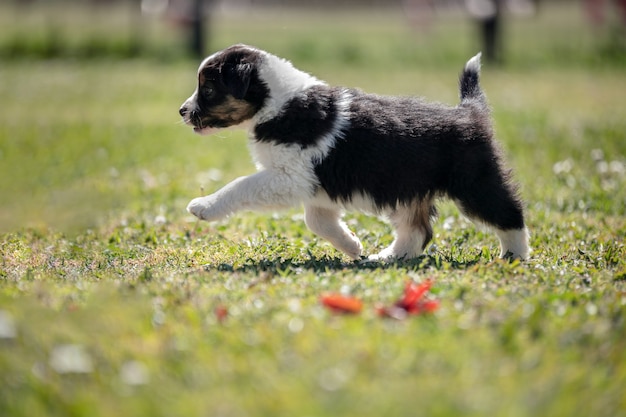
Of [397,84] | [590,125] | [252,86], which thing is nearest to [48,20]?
[397,84]

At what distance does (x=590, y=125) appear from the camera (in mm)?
12930

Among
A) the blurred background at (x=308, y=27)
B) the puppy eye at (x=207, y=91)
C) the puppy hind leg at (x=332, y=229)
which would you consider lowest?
the blurred background at (x=308, y=27)

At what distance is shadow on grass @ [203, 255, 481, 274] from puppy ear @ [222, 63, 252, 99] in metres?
1.17

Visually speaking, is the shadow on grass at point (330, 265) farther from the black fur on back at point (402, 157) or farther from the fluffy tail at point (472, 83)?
the fluffy tail at point (472, 83)

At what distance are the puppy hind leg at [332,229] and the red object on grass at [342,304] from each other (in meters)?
1.99

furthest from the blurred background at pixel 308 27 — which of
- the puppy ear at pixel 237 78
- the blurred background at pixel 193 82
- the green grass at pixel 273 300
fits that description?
the puppy ear at pixel 237 78

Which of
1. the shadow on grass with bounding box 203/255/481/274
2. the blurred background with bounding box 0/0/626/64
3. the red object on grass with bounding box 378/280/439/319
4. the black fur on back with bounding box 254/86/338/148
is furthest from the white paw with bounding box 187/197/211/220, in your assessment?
the blurred background with bounding box 0/0/626/64

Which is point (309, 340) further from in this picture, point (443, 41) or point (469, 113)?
point (443, 41)

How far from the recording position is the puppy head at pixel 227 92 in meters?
6.32

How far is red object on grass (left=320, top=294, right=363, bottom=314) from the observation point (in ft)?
14.6

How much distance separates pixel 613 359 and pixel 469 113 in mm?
2627

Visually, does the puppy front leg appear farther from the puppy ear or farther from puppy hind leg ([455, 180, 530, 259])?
puppy hind leg ([455, 180, 530, 259])

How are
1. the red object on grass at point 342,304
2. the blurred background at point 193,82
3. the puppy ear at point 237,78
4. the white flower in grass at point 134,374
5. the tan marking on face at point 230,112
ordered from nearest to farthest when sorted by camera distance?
1. the white flower in grass at point 134,374
2. the red object on grass at point 342,304
3. the puppy ear at point 237,78
4. the tan marking on face at point 230,112
5. the blurred background at point 193,82

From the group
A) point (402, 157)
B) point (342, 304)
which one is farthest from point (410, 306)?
point (402, 157)
